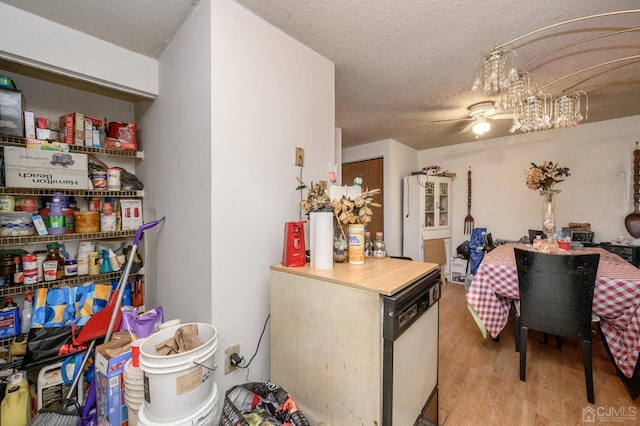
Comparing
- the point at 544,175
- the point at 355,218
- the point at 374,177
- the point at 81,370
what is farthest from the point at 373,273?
the point at 374,177

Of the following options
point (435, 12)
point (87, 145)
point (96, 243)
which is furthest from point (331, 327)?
point (87, 145)

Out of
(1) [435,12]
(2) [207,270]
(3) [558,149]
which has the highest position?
(1) [435,12]

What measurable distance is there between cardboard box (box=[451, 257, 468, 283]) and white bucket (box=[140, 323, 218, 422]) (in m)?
4.13

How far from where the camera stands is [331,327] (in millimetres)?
1084

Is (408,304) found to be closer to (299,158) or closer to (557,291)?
(299,158)

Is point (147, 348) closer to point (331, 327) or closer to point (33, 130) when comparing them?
point (331, 327)

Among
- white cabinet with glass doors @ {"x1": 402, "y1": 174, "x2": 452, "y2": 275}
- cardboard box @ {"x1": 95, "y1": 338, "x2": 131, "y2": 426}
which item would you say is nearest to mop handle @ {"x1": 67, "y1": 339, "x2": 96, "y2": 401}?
cardboard box @ {"x1": 95, "y1": 338, "x2": 131, "y2": 426}

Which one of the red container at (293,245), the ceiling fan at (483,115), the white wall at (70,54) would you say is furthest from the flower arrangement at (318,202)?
the ceiling fan at (483,115)

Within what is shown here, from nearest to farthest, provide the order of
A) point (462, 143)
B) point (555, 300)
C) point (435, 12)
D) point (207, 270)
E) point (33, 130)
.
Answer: point (207, 270), point (435, 12), point (33, 130), point (555, 300), point (462, 143)

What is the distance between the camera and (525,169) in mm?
3629

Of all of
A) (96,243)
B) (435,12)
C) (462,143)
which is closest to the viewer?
(435,12)

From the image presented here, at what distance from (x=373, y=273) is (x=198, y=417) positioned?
0.93 metres

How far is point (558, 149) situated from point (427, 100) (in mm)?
2392

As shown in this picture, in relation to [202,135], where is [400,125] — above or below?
above
